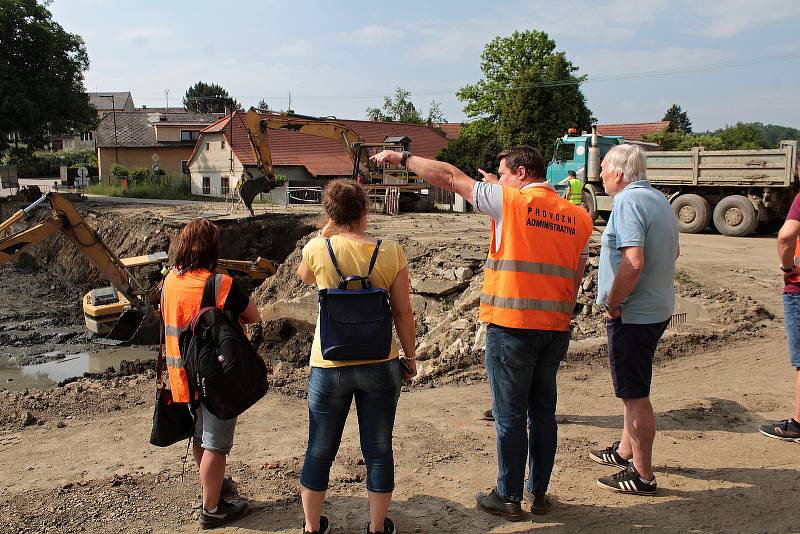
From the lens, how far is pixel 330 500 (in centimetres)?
387

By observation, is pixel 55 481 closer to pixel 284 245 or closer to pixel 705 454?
pixel 705 454

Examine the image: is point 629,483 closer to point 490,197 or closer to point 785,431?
point 785,431

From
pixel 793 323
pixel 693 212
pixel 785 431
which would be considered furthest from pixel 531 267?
pixel 693 212

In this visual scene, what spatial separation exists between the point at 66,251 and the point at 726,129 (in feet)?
157

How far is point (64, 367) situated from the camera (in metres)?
12.2

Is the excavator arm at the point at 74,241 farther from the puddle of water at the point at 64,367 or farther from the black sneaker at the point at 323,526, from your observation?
the black sneaker at the point at 323,526

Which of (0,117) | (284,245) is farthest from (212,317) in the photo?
(0,117)

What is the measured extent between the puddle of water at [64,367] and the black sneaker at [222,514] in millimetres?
8827

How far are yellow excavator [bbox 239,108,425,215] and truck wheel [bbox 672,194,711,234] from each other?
807cm

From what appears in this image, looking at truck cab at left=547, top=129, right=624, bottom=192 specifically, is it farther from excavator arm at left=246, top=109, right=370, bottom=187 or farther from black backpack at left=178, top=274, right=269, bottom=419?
black backpack at left=178, top=274, right=269, bottom=419

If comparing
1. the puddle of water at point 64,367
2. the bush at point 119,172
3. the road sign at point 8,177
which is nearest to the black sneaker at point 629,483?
the puddle of water at point 64,367

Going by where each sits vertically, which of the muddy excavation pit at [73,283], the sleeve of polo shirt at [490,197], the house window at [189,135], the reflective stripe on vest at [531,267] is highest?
the house window at [189,135]

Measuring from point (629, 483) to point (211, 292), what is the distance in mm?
2560

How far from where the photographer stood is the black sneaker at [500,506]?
11.4ft
